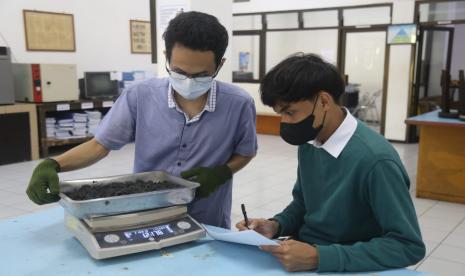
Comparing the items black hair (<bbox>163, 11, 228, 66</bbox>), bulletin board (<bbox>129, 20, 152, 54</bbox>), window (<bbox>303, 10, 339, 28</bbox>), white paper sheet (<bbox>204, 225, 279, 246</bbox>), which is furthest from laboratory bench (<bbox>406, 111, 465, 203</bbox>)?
bulletin board (<bbox>129, 20, 152, 54</bbox>)

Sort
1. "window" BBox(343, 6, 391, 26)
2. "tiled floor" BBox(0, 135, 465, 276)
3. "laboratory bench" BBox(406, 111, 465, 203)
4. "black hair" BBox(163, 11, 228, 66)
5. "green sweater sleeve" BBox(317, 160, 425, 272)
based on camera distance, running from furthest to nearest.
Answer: "window" BBox(343, 6, 391, 26)
"laboratory bench" BBox(406, 111, 465, 203)
"tiled floor" BBox(0, 135, 465, 276)
"black hair" BBox(163, 11, 228, 66)
"green sweater sleeve" BBox(317, 160, 425, 272)

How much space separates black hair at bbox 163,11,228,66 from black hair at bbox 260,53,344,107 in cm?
26

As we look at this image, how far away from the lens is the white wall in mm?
6395

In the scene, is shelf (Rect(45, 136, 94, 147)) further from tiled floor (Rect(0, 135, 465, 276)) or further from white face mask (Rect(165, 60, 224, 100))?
white face mask (Rect(165, 60, 224, 100))

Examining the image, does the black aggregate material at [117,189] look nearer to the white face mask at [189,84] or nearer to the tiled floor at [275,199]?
the white face mask at [189,84]

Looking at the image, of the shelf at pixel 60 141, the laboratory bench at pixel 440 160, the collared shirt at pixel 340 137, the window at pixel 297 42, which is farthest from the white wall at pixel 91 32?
the collared shirt at pixel 340 137

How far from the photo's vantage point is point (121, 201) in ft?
4.10

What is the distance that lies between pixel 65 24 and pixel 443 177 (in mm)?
5816

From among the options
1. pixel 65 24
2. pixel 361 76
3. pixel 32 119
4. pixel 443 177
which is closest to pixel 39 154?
pixel 32 119

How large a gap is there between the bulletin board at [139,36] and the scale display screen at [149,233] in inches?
274

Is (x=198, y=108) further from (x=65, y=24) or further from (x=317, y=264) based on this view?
(x=65, y=24)

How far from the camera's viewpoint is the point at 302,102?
1305 millimetres

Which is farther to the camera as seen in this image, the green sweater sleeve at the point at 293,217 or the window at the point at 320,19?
the window at the point at 320,19

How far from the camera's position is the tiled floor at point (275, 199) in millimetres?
3145
